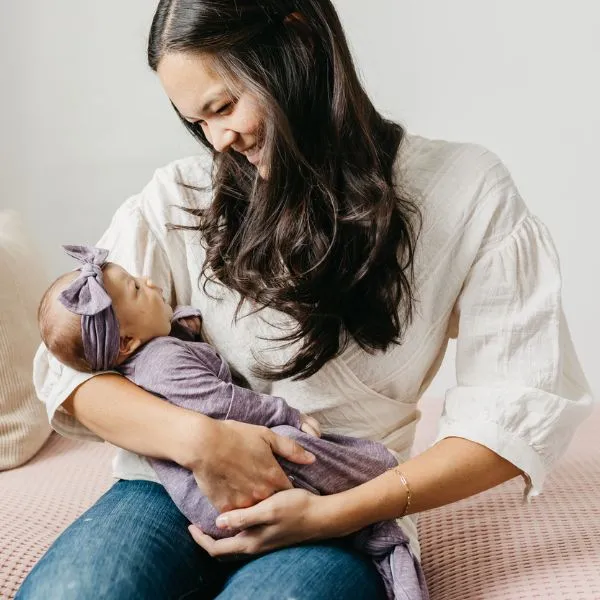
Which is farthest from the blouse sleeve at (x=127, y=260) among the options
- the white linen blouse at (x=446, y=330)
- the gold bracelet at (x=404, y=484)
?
the gold bracelet at (x=404, y=484)

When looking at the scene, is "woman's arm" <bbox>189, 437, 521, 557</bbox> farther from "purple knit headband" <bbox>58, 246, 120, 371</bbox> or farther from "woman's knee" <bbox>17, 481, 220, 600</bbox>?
"purple knit headband" <bbox>58, 246, 120, 371</bbox>

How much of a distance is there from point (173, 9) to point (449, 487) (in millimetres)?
761

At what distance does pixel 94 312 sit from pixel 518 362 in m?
0.61

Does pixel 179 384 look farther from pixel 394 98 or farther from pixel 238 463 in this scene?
pixel 394 98

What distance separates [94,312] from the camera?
4.08 ft

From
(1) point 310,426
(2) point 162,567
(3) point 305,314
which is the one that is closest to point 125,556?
(2) point 162,567

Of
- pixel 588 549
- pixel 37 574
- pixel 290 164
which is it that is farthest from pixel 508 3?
pixel 37 574

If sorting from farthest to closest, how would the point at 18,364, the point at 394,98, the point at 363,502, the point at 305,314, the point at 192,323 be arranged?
the point at 394,98 < the point at 18,364 < the point at 192,323 < the point at 305,314 < the point at 363,502

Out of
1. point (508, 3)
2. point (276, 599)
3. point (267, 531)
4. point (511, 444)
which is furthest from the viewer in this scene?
point (508, 3)

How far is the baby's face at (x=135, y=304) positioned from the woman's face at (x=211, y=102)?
0.23m

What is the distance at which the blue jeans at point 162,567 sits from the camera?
1106mm

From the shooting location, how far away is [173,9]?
125 cm

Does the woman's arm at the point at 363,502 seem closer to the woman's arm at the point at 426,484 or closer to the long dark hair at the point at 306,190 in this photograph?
the woman's arm at the point at 426,484

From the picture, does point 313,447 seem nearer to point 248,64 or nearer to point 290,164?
point 290,164
